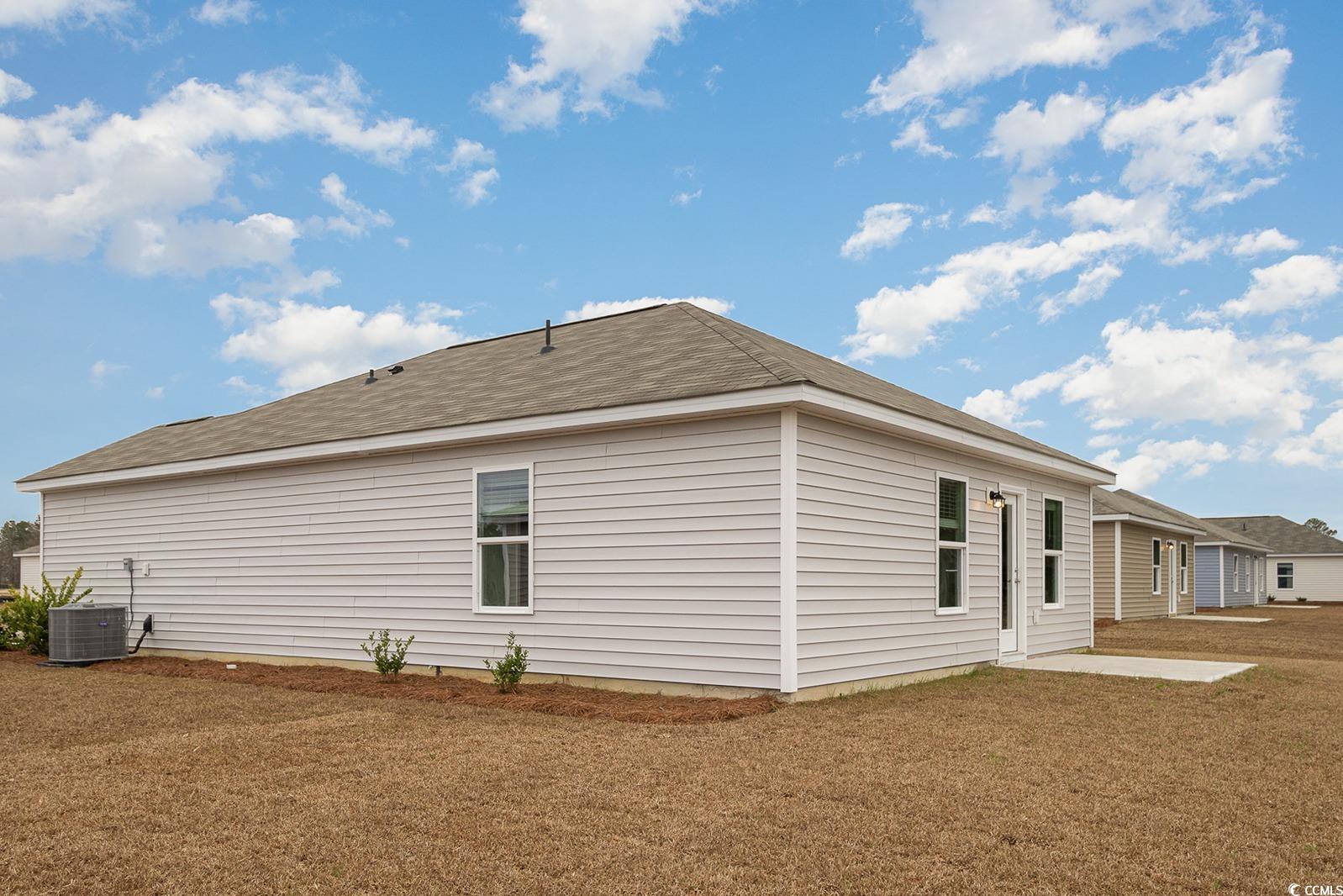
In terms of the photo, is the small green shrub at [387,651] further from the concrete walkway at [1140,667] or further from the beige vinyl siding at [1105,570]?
the beige vinyl siding at [1105,570]

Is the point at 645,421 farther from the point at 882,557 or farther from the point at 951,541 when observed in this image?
the point at 951,541

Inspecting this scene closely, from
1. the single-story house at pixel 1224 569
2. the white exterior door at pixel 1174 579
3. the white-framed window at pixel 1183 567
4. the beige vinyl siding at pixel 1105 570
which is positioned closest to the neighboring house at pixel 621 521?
the beige vinyl siding at pixel 1105 570

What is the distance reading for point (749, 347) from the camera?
10484mm

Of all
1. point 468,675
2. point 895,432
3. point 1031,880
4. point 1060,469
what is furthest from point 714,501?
point 1060,469

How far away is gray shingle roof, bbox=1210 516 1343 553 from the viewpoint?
168ft

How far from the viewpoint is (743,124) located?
1501 centimetres

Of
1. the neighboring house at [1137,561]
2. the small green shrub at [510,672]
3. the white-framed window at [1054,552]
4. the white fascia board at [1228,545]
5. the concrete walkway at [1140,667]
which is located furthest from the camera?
the white fascia board at [1228,545]

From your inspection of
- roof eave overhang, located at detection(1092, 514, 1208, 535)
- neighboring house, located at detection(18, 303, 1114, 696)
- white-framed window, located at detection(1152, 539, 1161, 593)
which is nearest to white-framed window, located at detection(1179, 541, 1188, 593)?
roof eave overhang, located at detection(1092, 514, 1208, 535)

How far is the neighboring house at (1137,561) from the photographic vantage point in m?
26.5

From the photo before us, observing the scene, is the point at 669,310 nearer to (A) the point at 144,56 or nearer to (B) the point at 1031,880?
(A) the point at 144,56

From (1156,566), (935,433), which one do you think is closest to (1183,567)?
(1156,566)

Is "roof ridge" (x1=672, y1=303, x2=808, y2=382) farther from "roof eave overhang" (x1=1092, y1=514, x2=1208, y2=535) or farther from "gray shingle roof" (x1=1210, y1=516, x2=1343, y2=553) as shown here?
"gray shingle roof" (x1=1210, y1=516, x2=1343, y2=553)

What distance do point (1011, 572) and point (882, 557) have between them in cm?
388

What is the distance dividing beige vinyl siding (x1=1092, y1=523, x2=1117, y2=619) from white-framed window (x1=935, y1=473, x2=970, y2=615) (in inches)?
643
